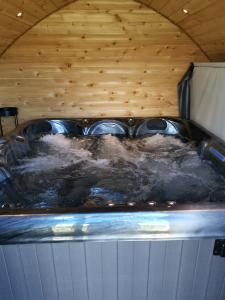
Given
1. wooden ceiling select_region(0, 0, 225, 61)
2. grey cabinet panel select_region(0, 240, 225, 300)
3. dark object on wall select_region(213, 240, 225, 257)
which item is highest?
wooden ceiling select_region(0, 0, 225, 61)

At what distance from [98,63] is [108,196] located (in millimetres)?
1983

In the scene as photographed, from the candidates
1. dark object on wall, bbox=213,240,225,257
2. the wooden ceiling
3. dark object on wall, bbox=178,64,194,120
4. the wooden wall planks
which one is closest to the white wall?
dark object on wall, bbox=178,64,194,120

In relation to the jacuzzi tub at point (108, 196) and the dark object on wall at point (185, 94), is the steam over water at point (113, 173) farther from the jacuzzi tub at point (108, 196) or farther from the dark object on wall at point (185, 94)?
the dark object on wall at point (185, 94)

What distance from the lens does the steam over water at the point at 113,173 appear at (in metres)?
1.79

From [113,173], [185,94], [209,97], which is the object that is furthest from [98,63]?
[113,173]

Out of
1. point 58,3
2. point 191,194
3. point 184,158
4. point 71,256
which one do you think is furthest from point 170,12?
point 71,256

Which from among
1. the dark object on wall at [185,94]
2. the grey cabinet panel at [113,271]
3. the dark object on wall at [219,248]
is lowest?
the grey cabinet panel at [113,271]

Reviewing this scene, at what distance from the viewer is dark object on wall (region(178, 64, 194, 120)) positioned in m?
3.07

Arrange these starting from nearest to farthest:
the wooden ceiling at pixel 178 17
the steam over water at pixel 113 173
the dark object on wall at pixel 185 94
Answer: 1. the steam over water at pixel 113 173
2. the wooden ceiling at pixel 178 17
3. the dark object on wall at pixel 185 94

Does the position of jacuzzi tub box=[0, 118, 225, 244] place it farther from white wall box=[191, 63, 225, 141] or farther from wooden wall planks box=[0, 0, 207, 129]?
wooden wall planks box=[0, 0, 207, 129]

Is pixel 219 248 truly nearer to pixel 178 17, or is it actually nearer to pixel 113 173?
pixel 113 173

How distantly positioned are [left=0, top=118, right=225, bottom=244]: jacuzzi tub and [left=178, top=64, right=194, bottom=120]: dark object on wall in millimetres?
264

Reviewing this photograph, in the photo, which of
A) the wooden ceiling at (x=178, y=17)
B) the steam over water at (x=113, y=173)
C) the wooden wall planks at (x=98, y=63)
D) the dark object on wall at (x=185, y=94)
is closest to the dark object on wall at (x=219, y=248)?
the steam over water at (x=113, y=173)

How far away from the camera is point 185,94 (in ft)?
10.3
